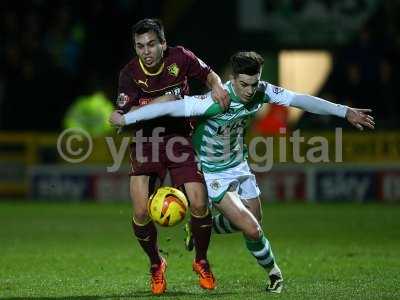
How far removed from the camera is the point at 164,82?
8320 millimetres

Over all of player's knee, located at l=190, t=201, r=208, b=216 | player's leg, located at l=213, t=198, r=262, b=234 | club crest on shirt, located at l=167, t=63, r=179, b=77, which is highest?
club crest on shirt, located at l=167, t=63, r=179, b=77

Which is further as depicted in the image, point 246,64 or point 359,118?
point 359,118

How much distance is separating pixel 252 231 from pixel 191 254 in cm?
308

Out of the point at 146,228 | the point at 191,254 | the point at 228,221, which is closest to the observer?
the point at 146,228

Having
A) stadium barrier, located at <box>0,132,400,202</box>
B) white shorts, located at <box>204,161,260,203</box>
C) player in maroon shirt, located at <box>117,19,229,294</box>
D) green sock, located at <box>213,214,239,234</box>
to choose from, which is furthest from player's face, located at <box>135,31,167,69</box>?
stadium barrier, located at <box>0,132,400,202</box>

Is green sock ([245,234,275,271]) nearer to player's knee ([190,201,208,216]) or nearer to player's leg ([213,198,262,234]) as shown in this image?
player's knee ([190,201,208,216])

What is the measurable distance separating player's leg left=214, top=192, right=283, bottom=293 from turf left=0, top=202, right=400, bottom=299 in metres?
0.15

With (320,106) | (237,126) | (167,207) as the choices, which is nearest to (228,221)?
(237,126)

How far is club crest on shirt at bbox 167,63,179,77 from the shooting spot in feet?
27.4

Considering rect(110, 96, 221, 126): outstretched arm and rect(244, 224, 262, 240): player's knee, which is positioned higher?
rect(110, 96, 221, 126): outstretched arm

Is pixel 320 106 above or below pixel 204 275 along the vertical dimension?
above

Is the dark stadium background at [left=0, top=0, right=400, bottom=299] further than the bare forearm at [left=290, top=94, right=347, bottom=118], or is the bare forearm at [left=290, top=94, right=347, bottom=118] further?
the dark stadium background at [left=0, top=0, right=400, bottom=299]

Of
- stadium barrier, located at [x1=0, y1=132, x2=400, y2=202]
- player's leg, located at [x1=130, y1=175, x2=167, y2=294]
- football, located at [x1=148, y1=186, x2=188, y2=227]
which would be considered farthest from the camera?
stadium barrier, located at [x1=0, y1=132, x2=400, y2=202]

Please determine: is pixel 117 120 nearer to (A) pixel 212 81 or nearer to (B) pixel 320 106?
(A) pixel 212 81
